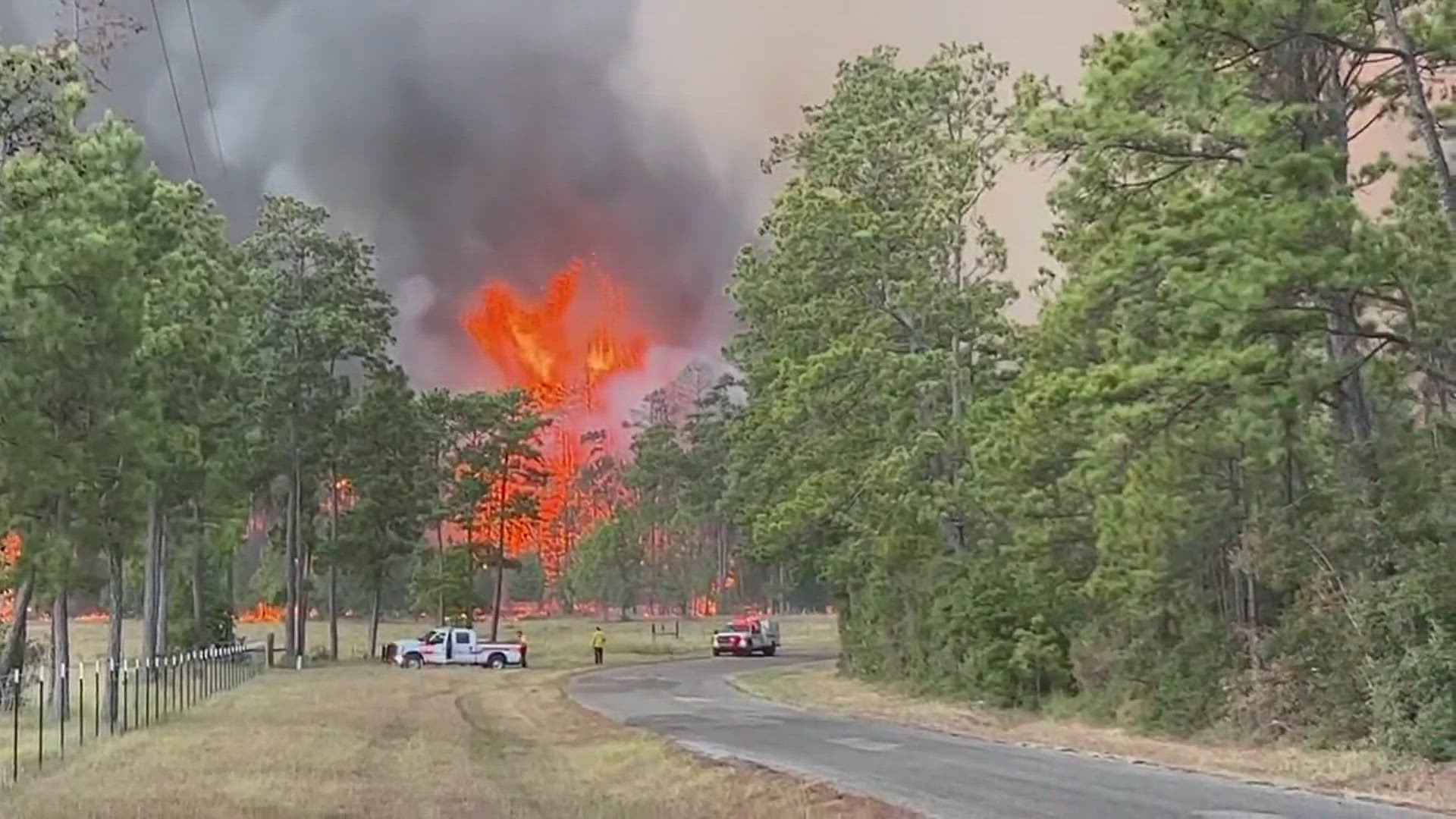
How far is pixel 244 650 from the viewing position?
4962 centimetres

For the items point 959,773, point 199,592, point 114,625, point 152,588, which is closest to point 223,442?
point 152,588

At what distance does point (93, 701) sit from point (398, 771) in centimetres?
1928

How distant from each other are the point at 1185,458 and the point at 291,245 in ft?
159

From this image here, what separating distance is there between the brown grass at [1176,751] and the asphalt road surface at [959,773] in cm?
58

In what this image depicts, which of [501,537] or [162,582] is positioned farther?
[501,537]

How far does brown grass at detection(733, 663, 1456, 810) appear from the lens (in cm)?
1554

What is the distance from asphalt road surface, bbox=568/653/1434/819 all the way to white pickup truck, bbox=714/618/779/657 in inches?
1236

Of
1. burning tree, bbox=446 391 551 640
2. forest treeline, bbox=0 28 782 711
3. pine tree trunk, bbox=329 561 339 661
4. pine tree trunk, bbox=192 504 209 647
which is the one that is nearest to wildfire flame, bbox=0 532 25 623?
forest treeline, bbox=0 28 782 711

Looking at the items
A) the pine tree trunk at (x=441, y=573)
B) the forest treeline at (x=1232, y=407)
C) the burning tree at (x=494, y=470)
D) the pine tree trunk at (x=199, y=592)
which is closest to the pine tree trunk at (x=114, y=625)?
the pine tree trunk at (x=199, y=592)

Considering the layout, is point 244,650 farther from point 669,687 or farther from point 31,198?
point 31,198

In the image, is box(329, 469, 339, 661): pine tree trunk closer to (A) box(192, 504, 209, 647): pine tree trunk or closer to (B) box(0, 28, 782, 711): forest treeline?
(B) box(0, 28, 782, 711): forest treeline

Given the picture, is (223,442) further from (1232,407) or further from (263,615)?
(263,615)

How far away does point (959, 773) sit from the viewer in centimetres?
1752

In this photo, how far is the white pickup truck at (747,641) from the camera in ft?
202
